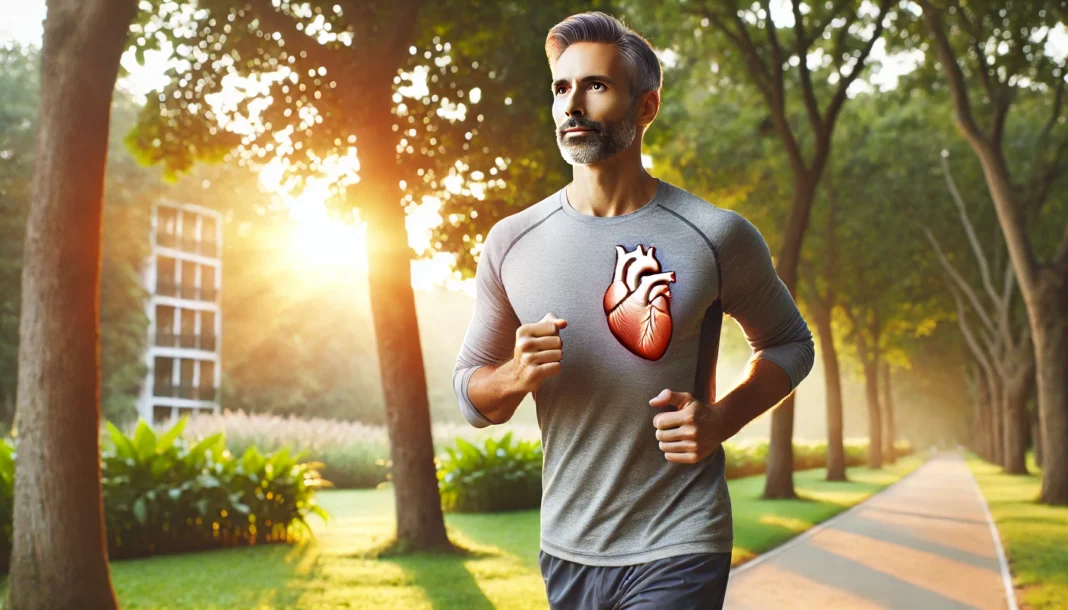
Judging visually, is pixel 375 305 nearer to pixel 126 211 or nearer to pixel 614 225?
pixel 614 225

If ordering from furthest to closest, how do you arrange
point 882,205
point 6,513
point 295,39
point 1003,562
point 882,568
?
1. point 882,205
2. point 295,39
3. point 1003,562
4. point 882,568
5. point 6,513

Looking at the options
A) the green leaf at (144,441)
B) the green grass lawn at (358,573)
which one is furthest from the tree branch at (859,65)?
the green leaf at (144,441)

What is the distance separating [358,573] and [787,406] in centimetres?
1275

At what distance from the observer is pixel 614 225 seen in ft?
9.39

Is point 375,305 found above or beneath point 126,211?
beneath

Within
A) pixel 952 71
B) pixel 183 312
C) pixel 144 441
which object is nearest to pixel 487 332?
pixel 144 441

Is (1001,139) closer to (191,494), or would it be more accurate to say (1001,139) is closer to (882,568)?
(882,568)

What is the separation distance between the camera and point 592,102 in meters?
2.77

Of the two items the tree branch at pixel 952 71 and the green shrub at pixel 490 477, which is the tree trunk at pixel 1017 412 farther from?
the green shrub at pixel 490 477

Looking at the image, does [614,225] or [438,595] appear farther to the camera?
[438,595]

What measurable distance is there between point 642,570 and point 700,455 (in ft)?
1.17

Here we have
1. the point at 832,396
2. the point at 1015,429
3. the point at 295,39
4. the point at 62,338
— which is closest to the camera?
the point at 62,338

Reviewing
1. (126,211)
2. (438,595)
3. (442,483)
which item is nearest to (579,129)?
(438,595)

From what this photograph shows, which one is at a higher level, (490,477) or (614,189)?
(614,189)
